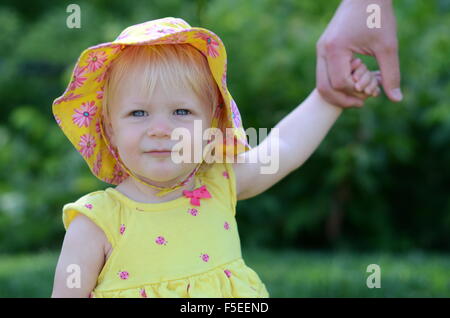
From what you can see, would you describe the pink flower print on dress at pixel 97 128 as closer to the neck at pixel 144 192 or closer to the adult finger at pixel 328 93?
the neck at pixel 144 192

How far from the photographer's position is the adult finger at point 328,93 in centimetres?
235

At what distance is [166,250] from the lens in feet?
6.38

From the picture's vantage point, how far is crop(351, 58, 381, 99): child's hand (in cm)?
235

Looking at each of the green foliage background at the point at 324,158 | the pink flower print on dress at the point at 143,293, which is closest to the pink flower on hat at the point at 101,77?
the pink flower print on dress at the point at 143,293

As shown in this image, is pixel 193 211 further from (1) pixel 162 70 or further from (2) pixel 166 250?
(1) pixel 162 70

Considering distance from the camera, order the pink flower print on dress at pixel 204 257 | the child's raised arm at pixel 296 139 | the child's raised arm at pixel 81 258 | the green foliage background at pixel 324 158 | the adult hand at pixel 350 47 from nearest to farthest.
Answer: the child's raised arm at pixel 81 258
the pink flower print on dress at pixel 204 257
the child's raised arm at pixel 296 139
the adult hand at pixel 350 47
the green foliage background at pixel 324 158

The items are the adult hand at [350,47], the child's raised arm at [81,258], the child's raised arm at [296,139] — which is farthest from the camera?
the adult hand at [350,47]

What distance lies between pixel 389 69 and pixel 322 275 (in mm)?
1580

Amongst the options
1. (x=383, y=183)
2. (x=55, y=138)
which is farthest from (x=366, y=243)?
(x=55, y=138)

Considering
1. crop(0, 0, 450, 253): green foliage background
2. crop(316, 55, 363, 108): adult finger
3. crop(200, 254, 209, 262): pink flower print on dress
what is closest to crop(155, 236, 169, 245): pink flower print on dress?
crop(200, 254, 209, 262): pink flower print on dress

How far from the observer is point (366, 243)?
475cm

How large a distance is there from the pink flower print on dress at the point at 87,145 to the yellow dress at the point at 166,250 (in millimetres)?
162

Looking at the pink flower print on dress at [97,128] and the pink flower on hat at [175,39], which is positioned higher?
the pink flower on hat at [175,39]
